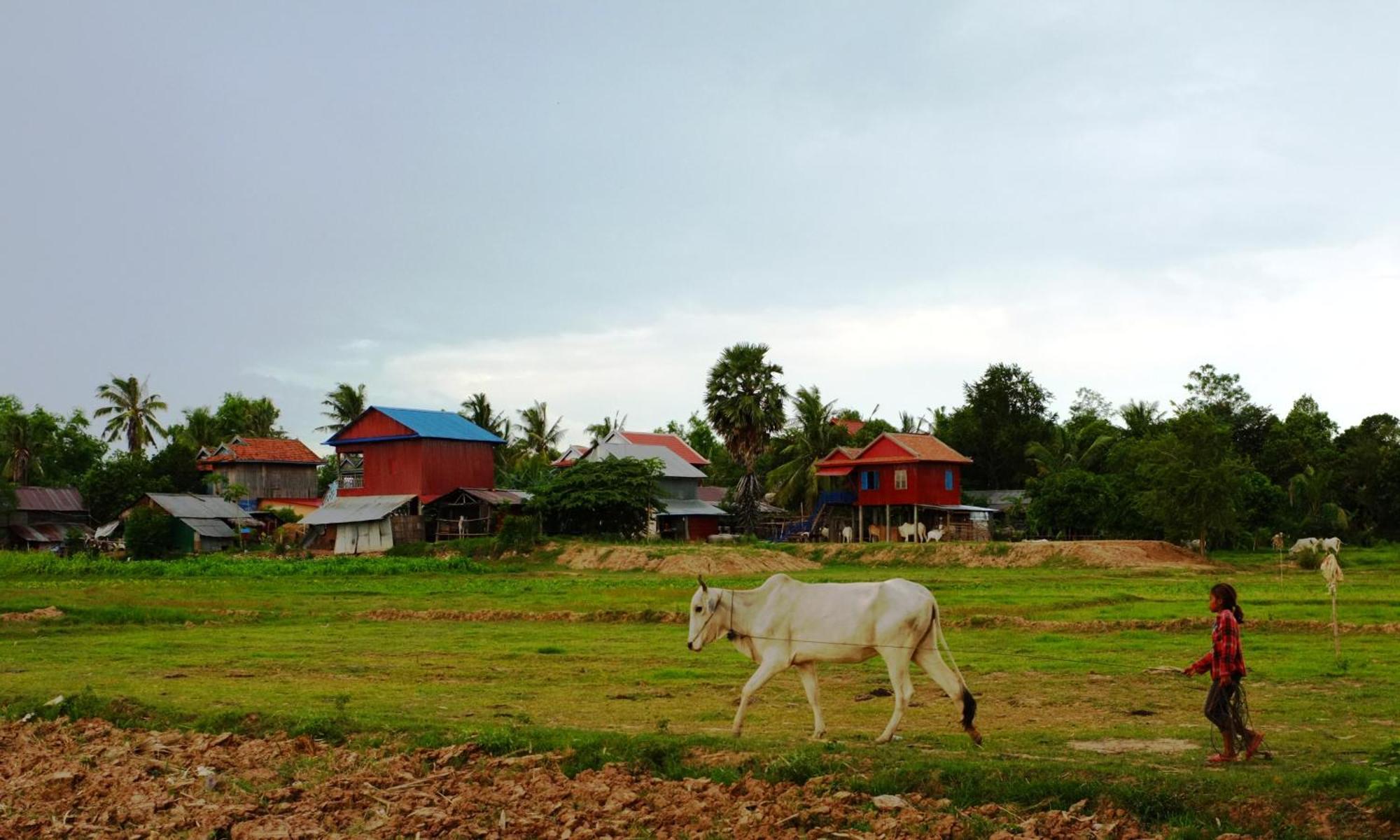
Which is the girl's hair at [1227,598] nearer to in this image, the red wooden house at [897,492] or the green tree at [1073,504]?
the green tree at [1073,504]

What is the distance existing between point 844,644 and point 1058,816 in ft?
12.4

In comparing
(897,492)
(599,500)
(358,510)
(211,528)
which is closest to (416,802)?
(599,500)

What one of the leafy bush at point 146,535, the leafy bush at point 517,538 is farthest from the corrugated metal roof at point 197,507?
the leafy bush at point 517,538

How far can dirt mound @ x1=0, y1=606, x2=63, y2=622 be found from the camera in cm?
3134

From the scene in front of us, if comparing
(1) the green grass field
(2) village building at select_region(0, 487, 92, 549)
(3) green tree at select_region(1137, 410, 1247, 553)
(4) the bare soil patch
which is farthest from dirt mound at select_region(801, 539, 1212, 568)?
(2) village building at select_region(0, 487, 92, 549)

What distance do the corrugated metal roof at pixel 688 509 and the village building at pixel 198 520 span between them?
1026 inches

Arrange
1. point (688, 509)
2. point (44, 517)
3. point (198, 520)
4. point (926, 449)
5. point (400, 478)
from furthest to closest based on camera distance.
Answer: point (44, 517) < point (688, 509) < point (198, 520) < point (400, 478) < point (926, 449)

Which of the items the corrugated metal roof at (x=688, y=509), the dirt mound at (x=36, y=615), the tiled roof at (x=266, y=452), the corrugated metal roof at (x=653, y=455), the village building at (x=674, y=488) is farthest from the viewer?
the tiled roof at (x=266, y=452)

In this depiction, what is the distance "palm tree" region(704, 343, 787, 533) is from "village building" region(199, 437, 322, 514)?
117ft

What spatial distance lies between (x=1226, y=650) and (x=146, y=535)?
64.3 metres

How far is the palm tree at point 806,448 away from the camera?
258 feet

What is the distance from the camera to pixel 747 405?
70.4 meters

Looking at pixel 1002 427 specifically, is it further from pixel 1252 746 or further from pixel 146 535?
pixel 1252 746

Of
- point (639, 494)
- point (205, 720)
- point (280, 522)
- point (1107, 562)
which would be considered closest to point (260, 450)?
point (280, 522)
